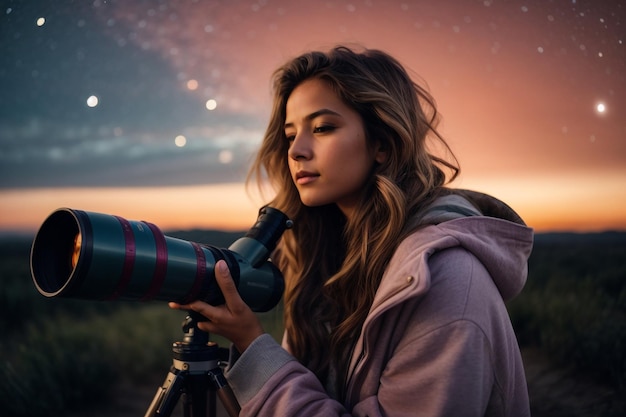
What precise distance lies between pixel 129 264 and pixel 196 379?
0.34 metres

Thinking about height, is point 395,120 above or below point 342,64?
below

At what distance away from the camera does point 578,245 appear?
352 centimetres

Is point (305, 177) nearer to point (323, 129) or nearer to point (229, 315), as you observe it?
point (323, 129)

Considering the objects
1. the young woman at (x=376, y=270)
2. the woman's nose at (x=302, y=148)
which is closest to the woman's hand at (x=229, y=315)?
the young woman at (x=376, y=270)

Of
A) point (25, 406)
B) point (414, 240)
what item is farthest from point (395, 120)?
point (25, 406)

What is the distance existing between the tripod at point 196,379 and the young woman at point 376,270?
32 millimetres

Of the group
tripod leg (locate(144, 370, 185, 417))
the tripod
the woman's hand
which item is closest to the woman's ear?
the woman's hand

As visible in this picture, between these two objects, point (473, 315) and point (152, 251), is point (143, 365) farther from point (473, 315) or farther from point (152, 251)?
point (473, 315)

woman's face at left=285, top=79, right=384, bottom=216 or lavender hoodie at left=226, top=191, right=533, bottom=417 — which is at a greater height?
woman's face at left=285, top=79, right=384, bottom=216

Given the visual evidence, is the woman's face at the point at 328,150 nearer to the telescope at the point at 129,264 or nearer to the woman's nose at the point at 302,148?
the woman's nose at the point at 302,148

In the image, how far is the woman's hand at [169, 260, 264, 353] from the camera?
3.98ft

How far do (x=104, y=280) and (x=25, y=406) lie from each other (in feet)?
6.42

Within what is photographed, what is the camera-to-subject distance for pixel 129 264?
42.3 inches

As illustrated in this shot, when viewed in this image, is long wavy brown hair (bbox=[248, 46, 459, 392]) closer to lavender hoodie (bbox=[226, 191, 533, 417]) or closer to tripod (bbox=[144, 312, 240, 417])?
lavender hoodie (bbox=[226, 191, 533, 417])
